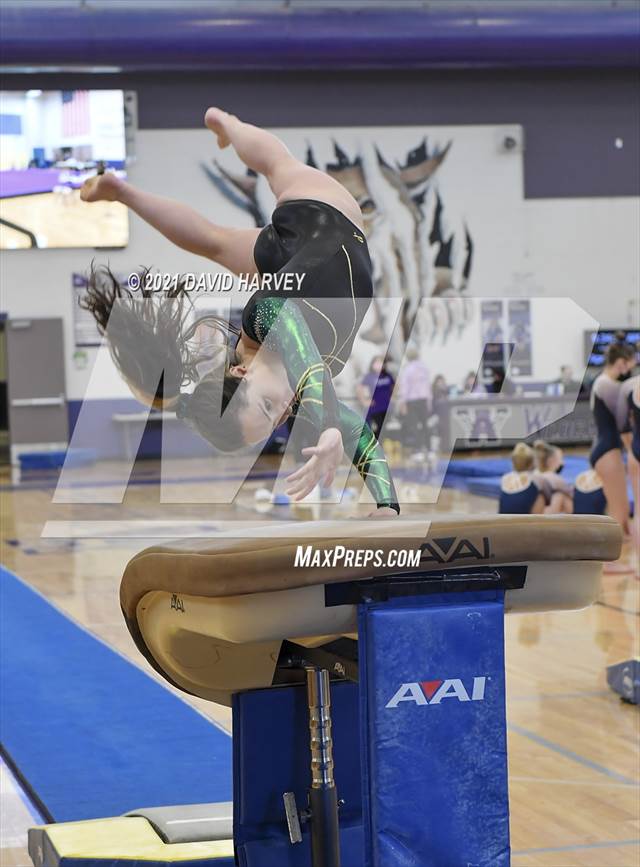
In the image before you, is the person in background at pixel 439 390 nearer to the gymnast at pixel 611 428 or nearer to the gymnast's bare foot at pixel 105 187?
the gymnast at pixel 611 428

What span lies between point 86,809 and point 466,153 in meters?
13.4

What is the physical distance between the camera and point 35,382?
14.8m

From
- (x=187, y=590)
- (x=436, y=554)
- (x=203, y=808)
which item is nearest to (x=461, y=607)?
(x=436, y=554)

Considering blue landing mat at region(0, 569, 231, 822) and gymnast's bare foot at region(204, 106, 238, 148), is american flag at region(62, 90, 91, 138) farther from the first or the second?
gymnast's bare foot at region(204, 106, 238, 148)

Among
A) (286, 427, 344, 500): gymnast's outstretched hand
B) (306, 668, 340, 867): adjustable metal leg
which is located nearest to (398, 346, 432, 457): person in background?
(286, 427, 344, 500): gymnast's outstretched hand

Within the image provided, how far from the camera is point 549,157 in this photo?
1531 centimetres

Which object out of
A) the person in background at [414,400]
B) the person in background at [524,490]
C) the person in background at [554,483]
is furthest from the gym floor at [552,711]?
the person in background at [414,400]

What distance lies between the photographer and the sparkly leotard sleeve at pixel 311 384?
233 cm

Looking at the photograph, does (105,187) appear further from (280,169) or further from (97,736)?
(97,736)

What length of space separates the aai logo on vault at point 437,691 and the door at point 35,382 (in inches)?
522

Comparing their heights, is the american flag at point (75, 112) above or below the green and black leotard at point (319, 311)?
above

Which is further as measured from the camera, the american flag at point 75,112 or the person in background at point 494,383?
the person in background at point 494,383

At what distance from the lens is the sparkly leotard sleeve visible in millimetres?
2328

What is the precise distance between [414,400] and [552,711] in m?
9.28
